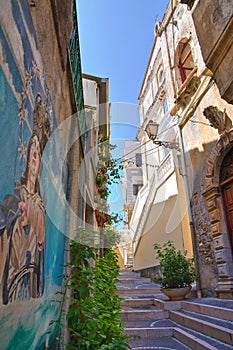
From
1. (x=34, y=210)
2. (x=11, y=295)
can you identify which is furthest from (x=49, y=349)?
(x=34, y=210)

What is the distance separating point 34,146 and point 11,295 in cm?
95

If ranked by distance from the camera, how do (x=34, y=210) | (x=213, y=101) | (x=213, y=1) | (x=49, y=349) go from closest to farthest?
(x=34, y=210) < (x=49, y=349) < (x=213, y=1) < (x=213, y=101)

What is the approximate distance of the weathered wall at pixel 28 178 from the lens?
124 centimetres

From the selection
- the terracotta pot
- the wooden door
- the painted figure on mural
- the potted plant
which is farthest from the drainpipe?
the painted figure on mural

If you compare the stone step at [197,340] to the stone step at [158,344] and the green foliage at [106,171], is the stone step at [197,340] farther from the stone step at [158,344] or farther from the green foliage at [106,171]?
the green foliage at [106,171]

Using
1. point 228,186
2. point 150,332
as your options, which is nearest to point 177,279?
point 150,332

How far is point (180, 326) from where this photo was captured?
4.36 metres

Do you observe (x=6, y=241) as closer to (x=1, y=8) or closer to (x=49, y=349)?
(x=1, y=8)

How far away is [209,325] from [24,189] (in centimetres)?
363

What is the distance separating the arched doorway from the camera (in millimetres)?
5984

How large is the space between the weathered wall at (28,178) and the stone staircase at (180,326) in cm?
135

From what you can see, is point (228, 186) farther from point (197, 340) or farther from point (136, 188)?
point (136, 188)

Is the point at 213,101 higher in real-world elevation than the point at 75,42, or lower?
higher

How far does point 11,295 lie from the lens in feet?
4.23
